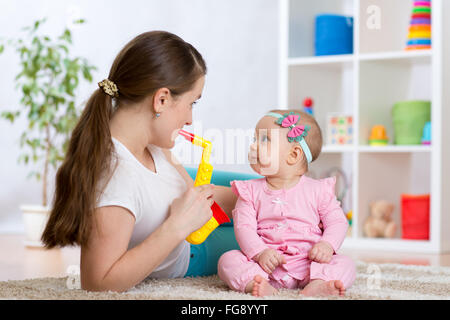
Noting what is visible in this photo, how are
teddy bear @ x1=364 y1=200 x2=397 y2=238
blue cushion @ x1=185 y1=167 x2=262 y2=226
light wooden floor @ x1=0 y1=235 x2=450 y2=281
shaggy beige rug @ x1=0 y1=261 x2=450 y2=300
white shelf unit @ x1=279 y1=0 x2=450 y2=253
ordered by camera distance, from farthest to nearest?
teddy bear @ x1=364 y1=200 x2=397 y2=238
white shelf unit @ x1=279 y1=0 x2=450 y2=253
light wooden floor @ x1=0 y1=235 x2=450 y2=281
blue cushion @ x1=185 y1=167 x2=262 y2=226
shaggy beige rug @ x1=0 y1=261 x2=450 y2=300

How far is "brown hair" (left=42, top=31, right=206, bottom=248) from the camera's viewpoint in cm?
98

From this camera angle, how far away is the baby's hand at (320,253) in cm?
104

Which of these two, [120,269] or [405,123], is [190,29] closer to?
[405,123]

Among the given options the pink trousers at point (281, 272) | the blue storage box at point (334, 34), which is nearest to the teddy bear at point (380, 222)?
the blue storage box at point (334, 34)

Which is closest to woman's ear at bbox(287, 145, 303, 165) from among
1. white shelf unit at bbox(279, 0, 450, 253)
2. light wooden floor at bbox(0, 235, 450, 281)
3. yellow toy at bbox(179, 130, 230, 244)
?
yellow toy at bbox(179, 130, 230, 244)

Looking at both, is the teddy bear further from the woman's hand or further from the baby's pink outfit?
the woman's hand

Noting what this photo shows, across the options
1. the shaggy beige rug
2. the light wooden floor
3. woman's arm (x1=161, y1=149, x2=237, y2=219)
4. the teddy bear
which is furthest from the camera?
the teddy bear

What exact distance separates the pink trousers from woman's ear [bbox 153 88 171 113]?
0.28m

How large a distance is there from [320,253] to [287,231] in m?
0.09

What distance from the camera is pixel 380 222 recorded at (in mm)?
2318

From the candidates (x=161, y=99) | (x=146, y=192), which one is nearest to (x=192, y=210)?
(x=146, y=192)

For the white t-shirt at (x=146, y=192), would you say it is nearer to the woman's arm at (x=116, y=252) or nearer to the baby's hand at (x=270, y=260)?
the woman's arm at (x=116, y=252)

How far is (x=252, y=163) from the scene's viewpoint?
1.17m

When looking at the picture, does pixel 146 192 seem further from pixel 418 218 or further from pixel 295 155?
pixel 418 218
